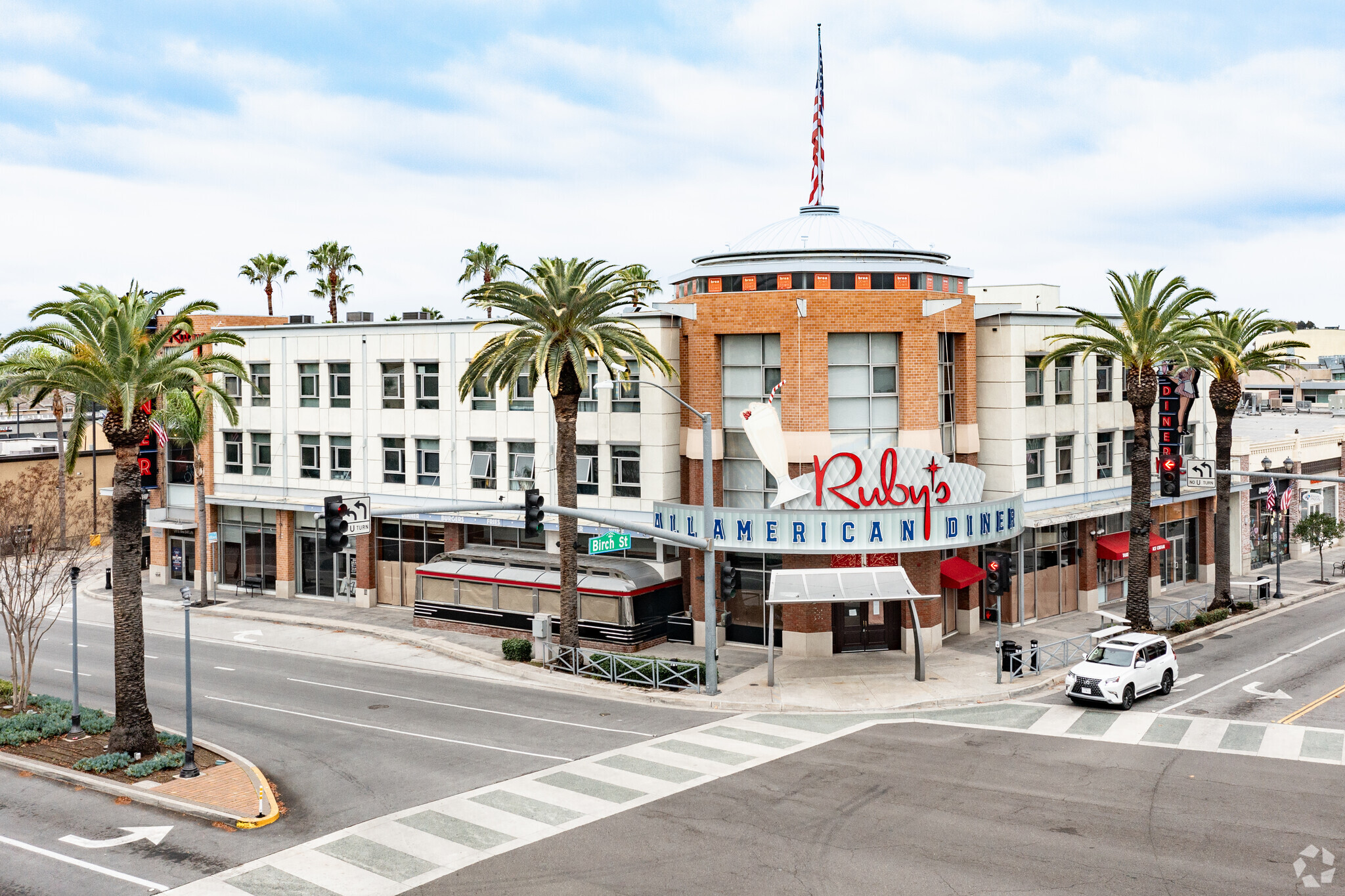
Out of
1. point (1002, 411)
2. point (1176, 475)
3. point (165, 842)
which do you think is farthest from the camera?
point (1002, 411)

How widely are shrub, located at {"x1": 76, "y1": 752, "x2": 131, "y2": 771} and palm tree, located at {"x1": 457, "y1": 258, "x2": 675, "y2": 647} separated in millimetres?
14053

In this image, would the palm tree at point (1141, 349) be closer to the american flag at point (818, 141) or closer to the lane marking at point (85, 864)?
the american flag at point (818, 141)

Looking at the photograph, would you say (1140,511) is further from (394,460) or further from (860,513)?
(394,460)

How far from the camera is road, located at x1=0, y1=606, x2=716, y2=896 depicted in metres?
21.4

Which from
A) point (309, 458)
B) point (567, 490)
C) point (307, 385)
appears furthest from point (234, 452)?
point (567, 490)

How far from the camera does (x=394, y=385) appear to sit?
48.9 metres

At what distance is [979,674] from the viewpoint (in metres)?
35.9

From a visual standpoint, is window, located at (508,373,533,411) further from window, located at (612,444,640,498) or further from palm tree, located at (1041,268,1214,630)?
palm tree, located at (1041,268,1214,630)

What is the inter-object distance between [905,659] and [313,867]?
77.3ft

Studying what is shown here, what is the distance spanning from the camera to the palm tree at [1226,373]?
44.8m

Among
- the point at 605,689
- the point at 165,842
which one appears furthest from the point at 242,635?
the point at 165,842

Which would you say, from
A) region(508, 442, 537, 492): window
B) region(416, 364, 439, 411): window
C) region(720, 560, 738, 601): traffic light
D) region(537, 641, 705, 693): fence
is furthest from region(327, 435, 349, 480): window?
region(720, 560, 738, 601): traffic light

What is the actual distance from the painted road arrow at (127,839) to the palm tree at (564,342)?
1592 cm

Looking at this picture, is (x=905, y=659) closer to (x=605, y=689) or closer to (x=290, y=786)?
(x=605, y=689)
